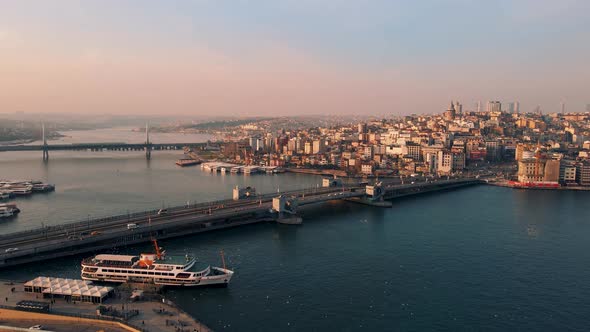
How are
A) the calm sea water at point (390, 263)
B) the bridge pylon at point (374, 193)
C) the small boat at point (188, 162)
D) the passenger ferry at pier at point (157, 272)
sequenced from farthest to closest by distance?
1. the small boat at point (188, 162)
2. the bridge pylon at point (374, 193)
3. the passenger ferry at pier at point (157, 272)
4. the calm sea water at point (390, 263)

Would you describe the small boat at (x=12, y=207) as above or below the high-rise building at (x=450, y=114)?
below

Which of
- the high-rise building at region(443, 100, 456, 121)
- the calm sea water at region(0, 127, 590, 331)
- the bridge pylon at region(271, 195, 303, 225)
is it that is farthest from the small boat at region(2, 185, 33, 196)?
the high-rise building at region(443, 100, 456, 121)

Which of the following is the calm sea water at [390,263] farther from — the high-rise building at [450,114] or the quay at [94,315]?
the high-rise building at [450,114]

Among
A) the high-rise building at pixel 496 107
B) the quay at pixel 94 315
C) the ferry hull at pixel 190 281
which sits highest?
the high-rise building at pixel 496 107

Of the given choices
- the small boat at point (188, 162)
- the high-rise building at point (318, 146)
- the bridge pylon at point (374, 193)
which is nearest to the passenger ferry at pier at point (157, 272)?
the bridge pylon at point (374, 193)

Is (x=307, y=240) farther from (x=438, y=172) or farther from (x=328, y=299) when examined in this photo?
(x=438, y=172)

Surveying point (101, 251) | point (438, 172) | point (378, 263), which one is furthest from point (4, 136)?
point (378, 263)
